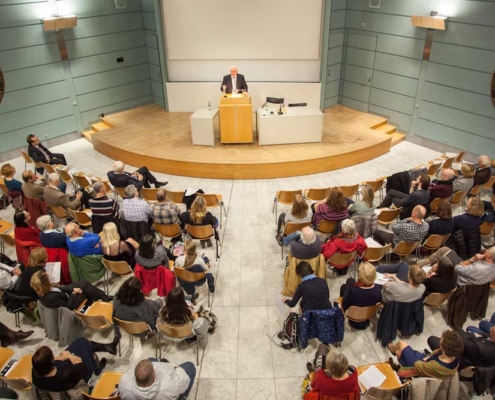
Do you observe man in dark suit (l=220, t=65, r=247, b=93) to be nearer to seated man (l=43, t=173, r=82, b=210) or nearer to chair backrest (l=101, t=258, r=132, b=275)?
seated man (l=43, t=173, r=82, b=210)

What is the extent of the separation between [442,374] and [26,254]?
529cm

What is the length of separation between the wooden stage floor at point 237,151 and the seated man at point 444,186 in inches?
110

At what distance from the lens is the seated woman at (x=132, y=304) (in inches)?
169

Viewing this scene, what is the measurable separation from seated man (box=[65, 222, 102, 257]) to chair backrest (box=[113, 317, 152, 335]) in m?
→ 1.26

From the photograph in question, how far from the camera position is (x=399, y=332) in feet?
16.5

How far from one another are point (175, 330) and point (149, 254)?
1055mm

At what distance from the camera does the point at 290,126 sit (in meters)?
9.45

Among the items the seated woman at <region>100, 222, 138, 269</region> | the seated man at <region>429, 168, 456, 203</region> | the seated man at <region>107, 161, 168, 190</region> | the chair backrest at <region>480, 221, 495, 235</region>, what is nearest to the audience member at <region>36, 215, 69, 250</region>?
the seated woman at <region>100, 222, 138, 269</region>

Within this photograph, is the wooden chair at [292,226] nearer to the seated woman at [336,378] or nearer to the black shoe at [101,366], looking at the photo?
the seated woman at [336,378]

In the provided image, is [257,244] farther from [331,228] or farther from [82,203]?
[82,203]

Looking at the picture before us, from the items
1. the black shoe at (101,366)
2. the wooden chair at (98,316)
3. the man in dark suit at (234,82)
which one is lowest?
the black shoe at (101,366)

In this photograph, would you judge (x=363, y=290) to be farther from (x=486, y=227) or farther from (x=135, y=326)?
(x=486, y=227)

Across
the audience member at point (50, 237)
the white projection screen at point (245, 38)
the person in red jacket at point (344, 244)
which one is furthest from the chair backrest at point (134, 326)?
the white projection screen at point (245, 38)

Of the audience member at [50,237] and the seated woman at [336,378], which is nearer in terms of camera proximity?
the seated woman at [336,378]
